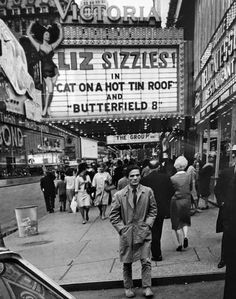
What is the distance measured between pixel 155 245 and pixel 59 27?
27.6 ft

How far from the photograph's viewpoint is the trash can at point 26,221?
8.78 m

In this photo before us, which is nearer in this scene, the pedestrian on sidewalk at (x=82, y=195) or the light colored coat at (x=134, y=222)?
the light colored coat at (x=134, y=222)

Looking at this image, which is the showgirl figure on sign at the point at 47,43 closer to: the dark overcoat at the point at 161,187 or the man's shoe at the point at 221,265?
the dark overcoat at the point at 161,187

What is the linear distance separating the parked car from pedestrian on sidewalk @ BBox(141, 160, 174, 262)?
354cm

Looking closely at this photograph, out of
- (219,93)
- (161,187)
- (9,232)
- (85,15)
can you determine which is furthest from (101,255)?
(85,15)

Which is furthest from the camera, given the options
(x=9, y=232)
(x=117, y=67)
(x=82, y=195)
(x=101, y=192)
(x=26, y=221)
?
(x=117, y=67)

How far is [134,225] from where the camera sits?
14.2 feet

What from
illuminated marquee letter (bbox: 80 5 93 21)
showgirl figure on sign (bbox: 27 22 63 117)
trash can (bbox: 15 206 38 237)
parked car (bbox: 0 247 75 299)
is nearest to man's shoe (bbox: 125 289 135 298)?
parked car (bbox: 0 247 75 299)

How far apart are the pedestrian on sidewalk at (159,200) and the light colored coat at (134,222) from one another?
43.7 inches

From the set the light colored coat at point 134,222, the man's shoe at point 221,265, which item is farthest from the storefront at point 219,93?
the light colored coat at point 134,222

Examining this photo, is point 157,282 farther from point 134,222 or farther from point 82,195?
point 82,195

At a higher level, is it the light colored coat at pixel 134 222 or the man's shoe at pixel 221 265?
the light colored coat at pixel 134 222

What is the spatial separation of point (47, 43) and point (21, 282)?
10.3 m

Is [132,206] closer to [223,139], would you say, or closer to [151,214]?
[151,214]
